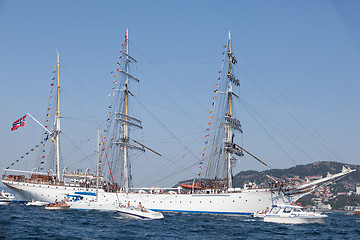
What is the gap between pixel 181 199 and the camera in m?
76.6

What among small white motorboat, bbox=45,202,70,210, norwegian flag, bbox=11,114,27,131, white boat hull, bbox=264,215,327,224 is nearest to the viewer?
white boat hull, bbox=264,215,327,224

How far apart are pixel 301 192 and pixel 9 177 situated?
2475 inches

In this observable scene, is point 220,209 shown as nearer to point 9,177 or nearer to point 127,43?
point 127,43

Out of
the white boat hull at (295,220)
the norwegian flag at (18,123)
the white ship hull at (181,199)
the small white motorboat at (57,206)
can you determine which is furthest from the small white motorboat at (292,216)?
the norwegian flag at (18,123)

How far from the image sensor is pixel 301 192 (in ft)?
236

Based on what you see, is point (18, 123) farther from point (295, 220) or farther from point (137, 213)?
point (295, 220)

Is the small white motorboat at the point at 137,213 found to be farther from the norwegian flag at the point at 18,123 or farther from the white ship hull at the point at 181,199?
the norwegian flag at the point at 18,123

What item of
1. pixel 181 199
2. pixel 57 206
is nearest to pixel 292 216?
pixel 181 199

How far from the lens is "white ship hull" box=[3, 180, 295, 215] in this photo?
71.2 meters

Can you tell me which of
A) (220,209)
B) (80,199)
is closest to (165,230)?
(220,209)

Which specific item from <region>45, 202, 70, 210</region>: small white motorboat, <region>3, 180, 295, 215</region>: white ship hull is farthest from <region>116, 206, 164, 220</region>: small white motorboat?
<region>45, 202, 70, 210</region>: small white motorboat

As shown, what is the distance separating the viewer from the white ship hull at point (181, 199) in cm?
7115

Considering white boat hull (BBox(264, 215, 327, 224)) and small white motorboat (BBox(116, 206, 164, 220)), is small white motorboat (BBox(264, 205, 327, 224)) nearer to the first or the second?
white boat hull (BBox(264, 215, 327, 224))

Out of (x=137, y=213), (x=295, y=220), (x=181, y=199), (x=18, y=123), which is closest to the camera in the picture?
(x=137, y=213)
